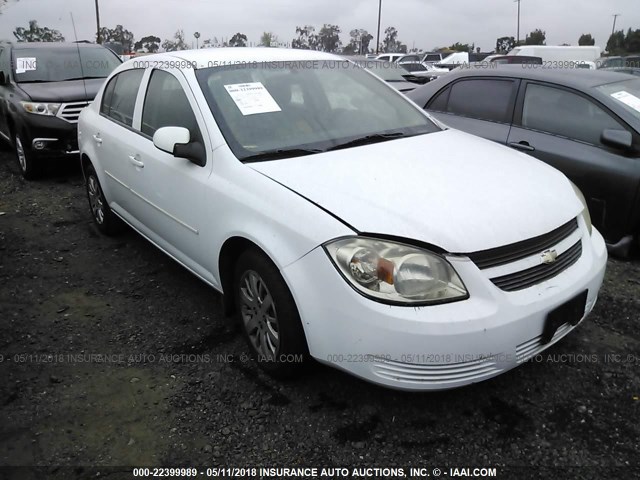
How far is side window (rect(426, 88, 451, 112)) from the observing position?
514 cm

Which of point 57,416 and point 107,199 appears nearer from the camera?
point 57,416

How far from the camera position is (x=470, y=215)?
2219 millimetres

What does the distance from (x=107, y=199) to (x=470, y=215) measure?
3.25 meters

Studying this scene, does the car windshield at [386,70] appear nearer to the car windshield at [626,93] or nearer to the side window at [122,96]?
the car windshield at [626,93]

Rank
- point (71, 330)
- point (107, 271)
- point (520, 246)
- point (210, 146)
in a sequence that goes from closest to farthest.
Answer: point (520, 246) → point (210, 146) → point (71, 330) → point (107, 271)

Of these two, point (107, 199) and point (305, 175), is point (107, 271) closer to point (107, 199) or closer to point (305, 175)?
point (107, 199)

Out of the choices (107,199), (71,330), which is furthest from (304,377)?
(107,199)

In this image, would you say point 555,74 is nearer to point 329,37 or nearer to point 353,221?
point 353,221

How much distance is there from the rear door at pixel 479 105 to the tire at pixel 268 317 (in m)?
2.79

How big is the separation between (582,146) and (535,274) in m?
2.26

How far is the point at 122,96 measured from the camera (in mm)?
4059

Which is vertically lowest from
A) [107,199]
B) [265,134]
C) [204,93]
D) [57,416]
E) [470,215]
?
[57,416]

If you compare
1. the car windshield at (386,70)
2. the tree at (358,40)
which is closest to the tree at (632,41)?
the tree at (358,40)

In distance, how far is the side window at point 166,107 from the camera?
3.06 m
